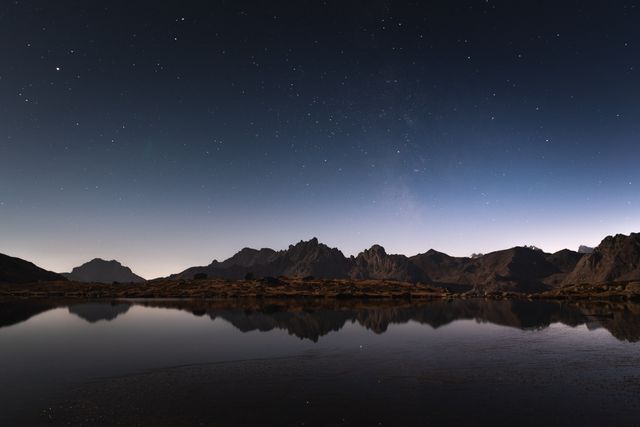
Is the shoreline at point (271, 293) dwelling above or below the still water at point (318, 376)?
above

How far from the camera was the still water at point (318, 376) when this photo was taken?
86.8 feet

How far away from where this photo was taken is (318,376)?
37.1 metres

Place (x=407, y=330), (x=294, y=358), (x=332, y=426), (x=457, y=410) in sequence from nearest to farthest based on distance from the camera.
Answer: (x=332, y=426) → (x=457, y=410) → (x=294, y=358) → (x=407, y=330)

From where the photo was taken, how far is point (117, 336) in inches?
2472

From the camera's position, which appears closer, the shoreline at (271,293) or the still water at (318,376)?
the still water at (318,376)

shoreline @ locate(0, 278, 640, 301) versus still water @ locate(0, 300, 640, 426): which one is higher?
shoreline @ locate(0, 278, 640, 301)

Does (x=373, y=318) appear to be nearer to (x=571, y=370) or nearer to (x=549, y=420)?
(x=571, y=370)

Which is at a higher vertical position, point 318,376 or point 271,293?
point 271,293

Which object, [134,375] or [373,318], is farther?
[373,318]

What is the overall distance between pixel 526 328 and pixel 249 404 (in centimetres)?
6473

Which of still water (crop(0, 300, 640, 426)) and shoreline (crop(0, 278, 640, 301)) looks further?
shoreline (crop(0, 278, 640, 301))

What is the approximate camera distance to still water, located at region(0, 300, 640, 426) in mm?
26453

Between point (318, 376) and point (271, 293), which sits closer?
point (318, 376)

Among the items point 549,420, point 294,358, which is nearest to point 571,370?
point 549,420
